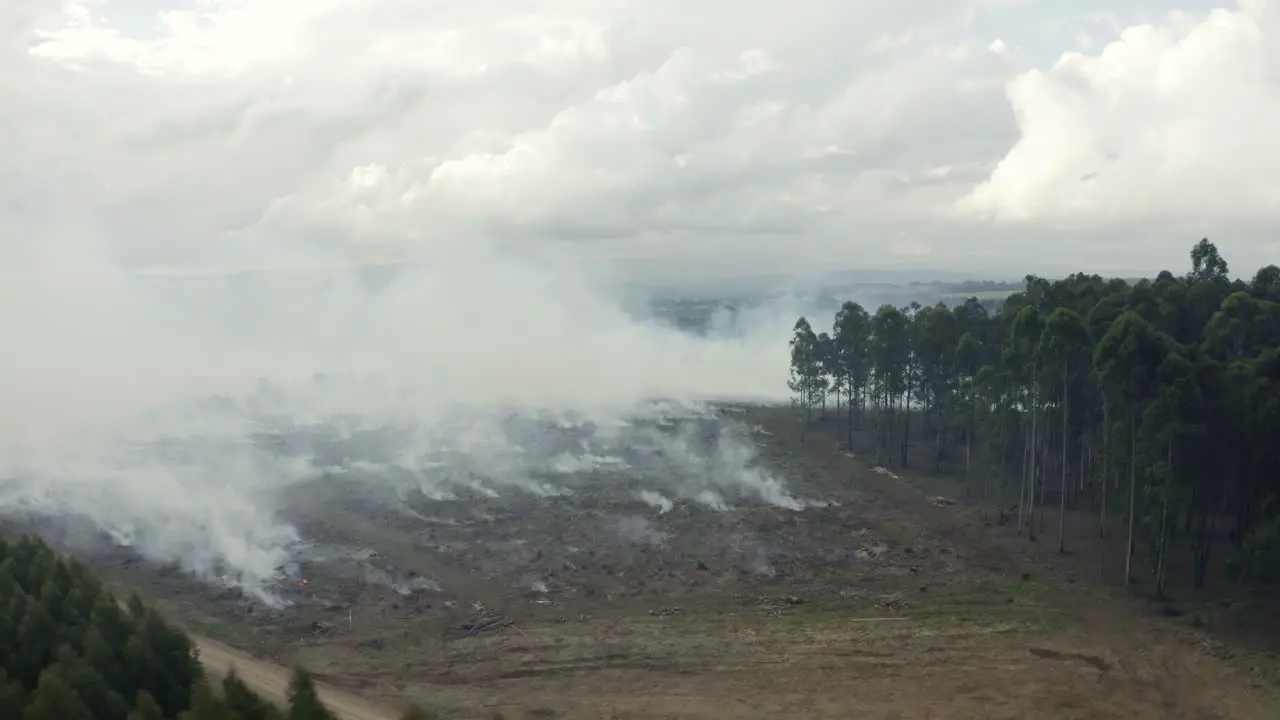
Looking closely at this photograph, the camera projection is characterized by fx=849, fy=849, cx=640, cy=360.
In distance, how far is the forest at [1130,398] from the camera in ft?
101

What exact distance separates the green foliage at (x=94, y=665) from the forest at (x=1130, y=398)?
98.4ft

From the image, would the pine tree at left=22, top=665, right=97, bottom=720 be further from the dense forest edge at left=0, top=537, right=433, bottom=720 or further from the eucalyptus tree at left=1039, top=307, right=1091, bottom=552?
the eucalyptus tree at left=1039, top=307, right=1091, bottom=552

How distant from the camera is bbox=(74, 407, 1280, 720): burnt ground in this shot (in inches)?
998

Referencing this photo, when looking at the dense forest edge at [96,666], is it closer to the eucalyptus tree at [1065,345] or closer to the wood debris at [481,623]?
the wood debris at [481,623]

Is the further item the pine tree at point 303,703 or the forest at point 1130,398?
the forest at point 1130,398

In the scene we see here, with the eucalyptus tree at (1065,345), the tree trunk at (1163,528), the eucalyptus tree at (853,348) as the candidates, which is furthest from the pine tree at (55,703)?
the eucalyptus tree at (853,348)

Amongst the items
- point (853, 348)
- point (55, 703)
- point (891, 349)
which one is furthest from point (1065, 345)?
point (55, 703)

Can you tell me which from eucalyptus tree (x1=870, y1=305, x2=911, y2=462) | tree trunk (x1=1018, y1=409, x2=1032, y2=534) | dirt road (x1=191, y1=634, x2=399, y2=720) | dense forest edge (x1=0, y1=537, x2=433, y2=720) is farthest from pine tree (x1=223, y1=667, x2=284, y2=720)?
eucalyptus tree (x1=870, y1=305, x2=911, y2=462)

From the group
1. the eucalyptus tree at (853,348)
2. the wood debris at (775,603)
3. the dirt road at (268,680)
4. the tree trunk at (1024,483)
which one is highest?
the eucalyptus tree at (853,348)

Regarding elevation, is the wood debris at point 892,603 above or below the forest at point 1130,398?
below

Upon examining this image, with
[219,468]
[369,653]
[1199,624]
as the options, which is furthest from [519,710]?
[219,468]

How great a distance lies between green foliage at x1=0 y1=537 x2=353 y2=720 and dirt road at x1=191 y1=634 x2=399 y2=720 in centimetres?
307

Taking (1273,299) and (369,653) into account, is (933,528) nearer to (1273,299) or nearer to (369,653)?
(1273,299)

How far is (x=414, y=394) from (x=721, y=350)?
57734 mm
